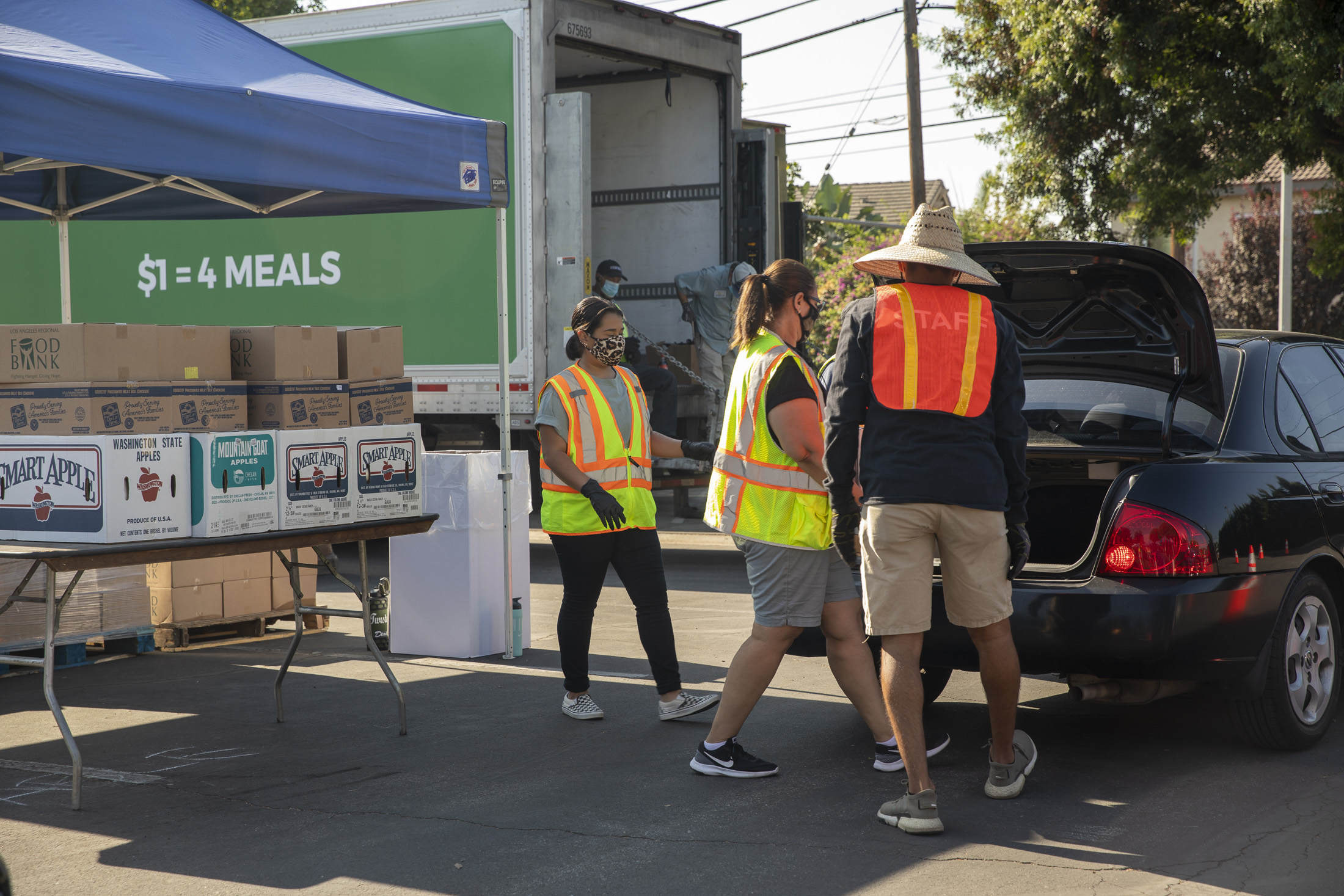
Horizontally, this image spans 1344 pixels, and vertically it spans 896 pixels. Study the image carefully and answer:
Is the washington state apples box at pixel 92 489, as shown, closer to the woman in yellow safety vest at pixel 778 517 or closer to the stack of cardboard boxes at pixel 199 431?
the stack of cardboard boxes at pixel 199 431

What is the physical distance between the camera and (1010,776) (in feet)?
14.7

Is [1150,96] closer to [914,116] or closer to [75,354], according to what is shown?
[914,116]

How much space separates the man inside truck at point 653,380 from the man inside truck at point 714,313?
66cm

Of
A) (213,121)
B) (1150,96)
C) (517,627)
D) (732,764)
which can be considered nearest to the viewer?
(732,764)

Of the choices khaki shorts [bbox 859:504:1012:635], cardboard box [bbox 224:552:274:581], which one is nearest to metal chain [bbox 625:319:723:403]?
cardboard box [bbox 224:552:274:581]

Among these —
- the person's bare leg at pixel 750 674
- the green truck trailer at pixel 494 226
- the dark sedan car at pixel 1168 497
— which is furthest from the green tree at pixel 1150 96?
the person's bare leg at pixel 750 674

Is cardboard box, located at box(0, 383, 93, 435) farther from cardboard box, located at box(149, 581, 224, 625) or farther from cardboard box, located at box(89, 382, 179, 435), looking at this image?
cardboard box, located at box(149, 581, 224, 625)

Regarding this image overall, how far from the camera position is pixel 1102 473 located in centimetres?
518

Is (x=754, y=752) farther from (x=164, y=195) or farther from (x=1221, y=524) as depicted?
(x=164, y=195)

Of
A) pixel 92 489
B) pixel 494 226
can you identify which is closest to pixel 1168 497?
pixel 92 489

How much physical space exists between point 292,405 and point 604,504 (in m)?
1.33

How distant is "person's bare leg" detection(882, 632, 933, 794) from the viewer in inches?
162

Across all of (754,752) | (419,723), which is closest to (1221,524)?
(754,752)

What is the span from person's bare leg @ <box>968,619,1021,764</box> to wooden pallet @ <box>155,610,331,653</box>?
4.70 metres
